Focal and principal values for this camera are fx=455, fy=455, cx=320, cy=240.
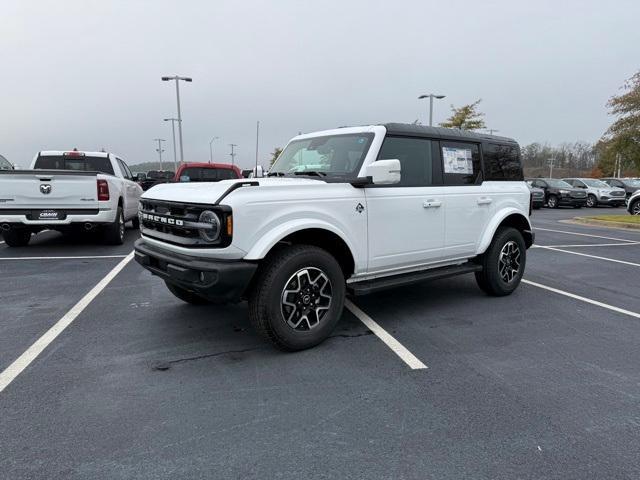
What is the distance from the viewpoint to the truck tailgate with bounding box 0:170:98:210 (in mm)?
7965

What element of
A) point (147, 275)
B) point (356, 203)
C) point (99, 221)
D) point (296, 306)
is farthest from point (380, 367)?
point (99, 221)

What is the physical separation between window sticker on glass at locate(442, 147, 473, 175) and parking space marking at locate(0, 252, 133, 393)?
14.2 ft

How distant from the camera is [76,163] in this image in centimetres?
1048

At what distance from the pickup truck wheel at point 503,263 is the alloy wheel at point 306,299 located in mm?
2514

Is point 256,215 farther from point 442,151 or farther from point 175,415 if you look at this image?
point 442,151

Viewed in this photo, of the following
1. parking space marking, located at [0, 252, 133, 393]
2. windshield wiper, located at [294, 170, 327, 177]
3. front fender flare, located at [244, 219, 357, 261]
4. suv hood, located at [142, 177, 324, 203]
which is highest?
windshield wiper, located at [294, 170, 327, 177]

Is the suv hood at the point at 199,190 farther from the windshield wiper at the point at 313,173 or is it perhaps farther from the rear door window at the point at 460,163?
the rear door window at the point at 460,163

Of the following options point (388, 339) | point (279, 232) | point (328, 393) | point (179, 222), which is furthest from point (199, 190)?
point (388, 339)

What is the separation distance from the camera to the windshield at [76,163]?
10.4m

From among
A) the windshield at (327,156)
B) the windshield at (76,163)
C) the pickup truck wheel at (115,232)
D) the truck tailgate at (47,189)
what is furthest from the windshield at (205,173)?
the windshield at (327,156)

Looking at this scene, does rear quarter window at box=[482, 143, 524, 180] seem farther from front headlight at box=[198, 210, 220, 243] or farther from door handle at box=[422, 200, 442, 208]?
front headlight at box=[198, 210, 220, 243]

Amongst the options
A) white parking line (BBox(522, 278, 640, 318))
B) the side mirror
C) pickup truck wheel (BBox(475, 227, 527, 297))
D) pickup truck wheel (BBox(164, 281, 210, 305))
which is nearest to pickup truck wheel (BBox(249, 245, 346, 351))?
the side mirror

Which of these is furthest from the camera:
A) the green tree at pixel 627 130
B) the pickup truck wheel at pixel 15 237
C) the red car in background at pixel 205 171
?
the green tree at pixel 627 130

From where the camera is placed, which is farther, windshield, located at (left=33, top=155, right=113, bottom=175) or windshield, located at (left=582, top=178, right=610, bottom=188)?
windshield, located at (left=582, top=178, right=610, bottom=188)
